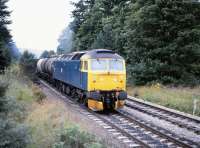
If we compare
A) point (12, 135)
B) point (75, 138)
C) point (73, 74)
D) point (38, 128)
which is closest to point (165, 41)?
point (73, 74)

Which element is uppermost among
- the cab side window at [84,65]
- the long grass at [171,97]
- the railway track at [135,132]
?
the cab side window at [84,65]

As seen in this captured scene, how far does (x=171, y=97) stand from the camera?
75.8 ft

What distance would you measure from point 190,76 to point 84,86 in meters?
12.1

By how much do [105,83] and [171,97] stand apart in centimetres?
524

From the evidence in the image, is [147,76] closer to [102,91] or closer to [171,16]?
[171,16]

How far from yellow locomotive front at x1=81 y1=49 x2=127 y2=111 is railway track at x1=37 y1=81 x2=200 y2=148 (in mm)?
859

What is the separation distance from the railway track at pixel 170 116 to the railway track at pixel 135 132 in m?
1.21

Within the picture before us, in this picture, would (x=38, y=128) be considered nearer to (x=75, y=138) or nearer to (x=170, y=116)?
(x=75, y=138)

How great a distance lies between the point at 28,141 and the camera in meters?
8.73

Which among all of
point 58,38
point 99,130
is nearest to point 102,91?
point 99,130

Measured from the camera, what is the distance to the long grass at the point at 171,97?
2033 cm

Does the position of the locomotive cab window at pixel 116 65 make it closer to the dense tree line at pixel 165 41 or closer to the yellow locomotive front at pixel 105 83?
the yellow locomotive front at pixel 105 83

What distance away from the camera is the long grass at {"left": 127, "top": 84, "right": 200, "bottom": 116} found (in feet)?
66.7

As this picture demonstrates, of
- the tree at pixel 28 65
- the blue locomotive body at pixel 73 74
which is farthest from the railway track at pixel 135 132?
the tree at pixel 28 65
